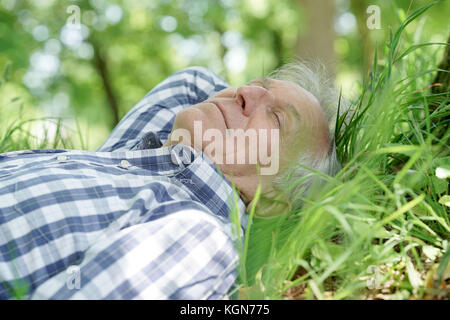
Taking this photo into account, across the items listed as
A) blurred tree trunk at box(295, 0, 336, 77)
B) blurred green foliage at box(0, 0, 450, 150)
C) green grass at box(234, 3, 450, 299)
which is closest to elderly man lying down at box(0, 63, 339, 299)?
green grass at box(234, 3, 450, 299)

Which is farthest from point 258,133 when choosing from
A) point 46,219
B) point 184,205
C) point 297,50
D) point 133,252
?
point 297,50

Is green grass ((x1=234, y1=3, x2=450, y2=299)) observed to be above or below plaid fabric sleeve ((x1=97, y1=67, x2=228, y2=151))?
below

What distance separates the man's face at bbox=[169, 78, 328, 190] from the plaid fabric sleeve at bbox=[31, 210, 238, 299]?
50cm

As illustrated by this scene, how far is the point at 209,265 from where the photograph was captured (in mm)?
1414

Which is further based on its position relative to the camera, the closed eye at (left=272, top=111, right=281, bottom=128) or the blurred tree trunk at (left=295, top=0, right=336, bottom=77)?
the blurred tree trunk at (left=295, top=0, right=336, bottom=77)

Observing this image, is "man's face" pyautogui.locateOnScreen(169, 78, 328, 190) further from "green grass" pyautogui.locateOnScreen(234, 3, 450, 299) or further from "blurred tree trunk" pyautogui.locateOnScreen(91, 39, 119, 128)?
"blurred tree trunk" pyautogui.locateOnScreen(91, 39, 119, 128)

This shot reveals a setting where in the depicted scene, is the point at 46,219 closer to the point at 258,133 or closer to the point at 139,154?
the point at 139,154

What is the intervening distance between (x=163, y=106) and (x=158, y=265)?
152cm

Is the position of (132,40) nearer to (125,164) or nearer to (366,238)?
(125,164)

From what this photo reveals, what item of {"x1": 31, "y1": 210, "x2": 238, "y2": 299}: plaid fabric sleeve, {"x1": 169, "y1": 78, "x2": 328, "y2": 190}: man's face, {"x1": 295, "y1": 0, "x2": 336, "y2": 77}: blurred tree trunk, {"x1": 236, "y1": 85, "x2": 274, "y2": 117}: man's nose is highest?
{"x1": 295, "y1": 0, "x2": 336, "y2": 77}: blurred tree trunk

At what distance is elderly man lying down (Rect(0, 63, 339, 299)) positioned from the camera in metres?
1.34

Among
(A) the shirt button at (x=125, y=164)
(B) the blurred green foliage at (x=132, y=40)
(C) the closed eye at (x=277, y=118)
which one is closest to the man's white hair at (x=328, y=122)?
(C) the closed eye at (x=277, y=118)

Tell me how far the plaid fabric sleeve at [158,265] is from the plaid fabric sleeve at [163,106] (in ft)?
3.55

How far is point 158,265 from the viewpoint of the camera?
4.47 ft
